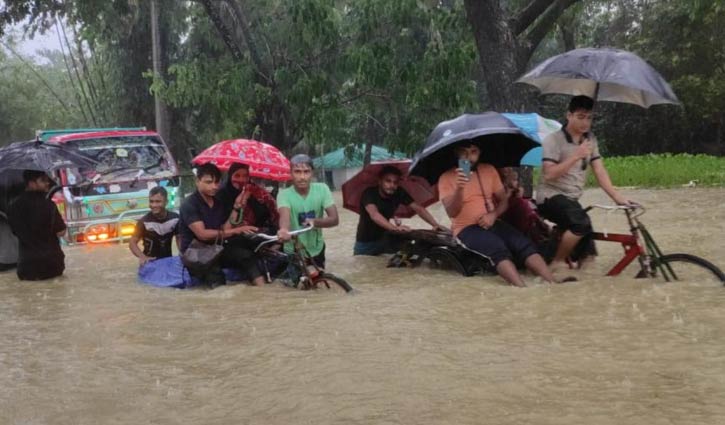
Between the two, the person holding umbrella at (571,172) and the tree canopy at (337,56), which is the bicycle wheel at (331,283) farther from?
the tree canopy at (337,56)

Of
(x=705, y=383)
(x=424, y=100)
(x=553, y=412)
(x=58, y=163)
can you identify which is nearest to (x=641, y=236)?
(x=705, y=383)

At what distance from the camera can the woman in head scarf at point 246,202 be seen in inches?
308

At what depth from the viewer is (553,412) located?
3.84 m

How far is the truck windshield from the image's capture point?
40.1ft

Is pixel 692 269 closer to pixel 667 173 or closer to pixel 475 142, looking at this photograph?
pixel 475 142

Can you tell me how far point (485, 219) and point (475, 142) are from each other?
832 millimetres

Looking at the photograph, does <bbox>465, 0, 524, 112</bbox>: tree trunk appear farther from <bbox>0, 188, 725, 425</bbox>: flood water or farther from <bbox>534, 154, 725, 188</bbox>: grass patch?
<bbox>534, 154, 725, 188</bbox>: grass patch

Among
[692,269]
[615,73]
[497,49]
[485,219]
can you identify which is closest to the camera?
[692,269]

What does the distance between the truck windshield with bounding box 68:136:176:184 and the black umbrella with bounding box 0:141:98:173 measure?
294 centimetres

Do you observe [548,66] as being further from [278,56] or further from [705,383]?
[278,56]

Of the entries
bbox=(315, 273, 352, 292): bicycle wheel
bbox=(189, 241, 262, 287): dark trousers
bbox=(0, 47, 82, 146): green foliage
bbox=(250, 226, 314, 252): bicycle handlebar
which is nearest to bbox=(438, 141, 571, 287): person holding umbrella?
bbox=(315, 273, 352, 292): bicycle wheel

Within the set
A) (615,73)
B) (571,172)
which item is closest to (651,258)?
(571,172)

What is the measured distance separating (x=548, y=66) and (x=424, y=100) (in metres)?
6.08

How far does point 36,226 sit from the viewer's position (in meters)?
8.51
